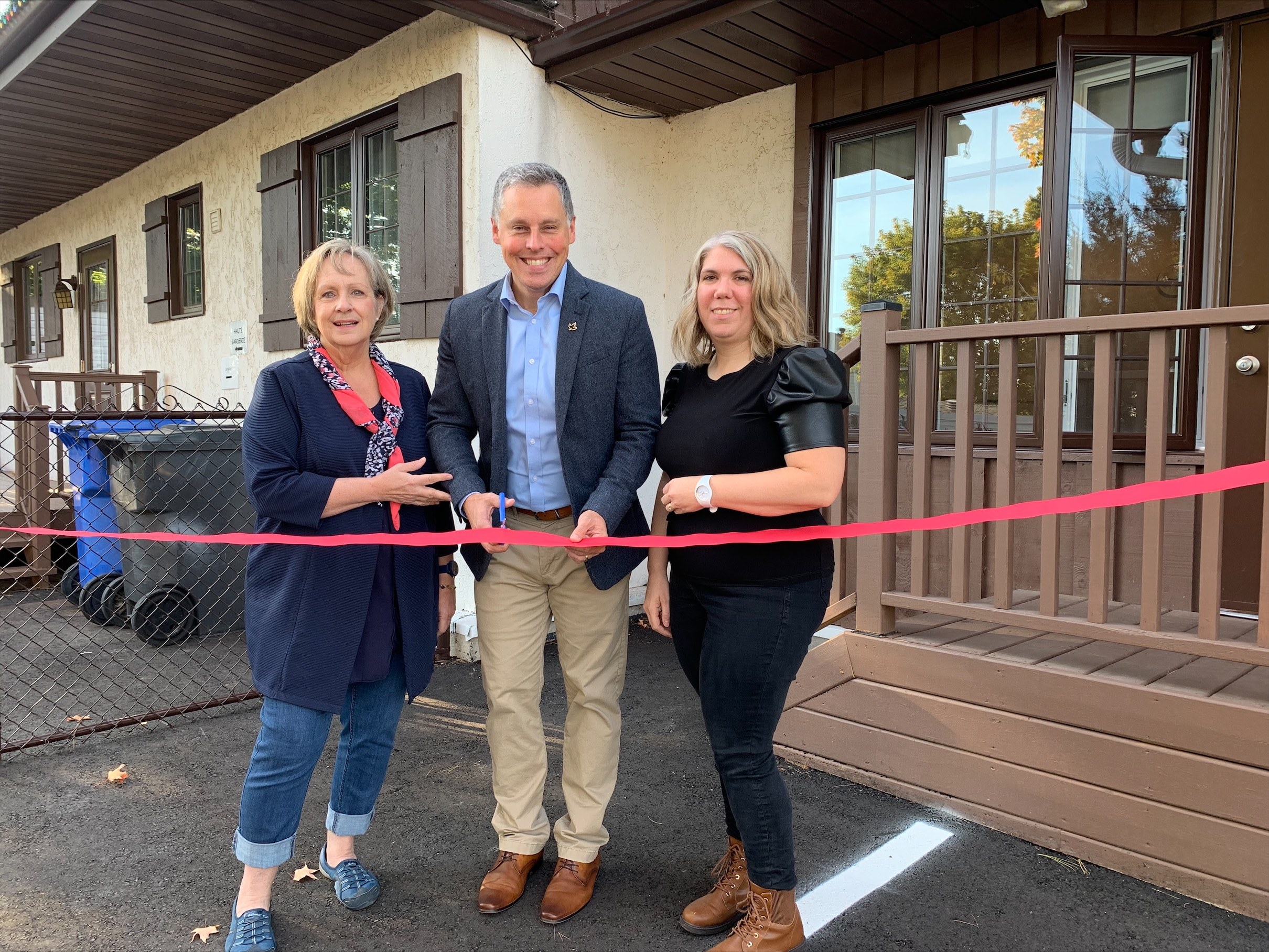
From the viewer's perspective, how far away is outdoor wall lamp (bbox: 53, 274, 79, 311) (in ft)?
31.3

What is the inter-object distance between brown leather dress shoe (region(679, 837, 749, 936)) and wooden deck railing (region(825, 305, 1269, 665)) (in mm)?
1145

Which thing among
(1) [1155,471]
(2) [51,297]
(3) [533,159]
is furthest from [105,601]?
(2) [51,297]

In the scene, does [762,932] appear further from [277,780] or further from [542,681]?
[277,780]

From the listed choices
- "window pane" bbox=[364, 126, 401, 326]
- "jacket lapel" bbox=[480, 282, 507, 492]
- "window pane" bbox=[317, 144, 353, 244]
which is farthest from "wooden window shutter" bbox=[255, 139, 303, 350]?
"jacket lapel" bbox=[480, 282, 507, 492]

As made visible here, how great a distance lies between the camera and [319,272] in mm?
2227

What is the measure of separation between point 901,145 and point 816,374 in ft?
10.9

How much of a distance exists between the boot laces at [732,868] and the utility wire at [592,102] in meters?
4.14

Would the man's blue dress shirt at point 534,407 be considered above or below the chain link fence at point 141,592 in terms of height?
above

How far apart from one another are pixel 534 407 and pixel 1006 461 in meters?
1.60

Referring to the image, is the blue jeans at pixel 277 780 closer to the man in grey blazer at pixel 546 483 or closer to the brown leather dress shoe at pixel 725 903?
the man in grey blazer at pixel 546 483

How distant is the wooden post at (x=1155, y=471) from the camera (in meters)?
2.55

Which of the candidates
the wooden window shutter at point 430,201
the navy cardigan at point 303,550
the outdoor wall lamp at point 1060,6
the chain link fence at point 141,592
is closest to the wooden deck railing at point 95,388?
the chain link fence at point 141,592

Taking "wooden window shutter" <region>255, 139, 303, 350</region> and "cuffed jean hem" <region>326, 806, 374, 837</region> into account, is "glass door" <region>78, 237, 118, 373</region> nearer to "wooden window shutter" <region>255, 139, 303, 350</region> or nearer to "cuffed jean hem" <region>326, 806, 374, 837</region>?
"wooden window shutter" <region>255, 139, 303, 350</region>

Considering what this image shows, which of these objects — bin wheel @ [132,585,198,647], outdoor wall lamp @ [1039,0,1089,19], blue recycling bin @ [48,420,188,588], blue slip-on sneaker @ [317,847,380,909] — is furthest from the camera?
Answer: blue recycling bin @ [48,420,188,588]
